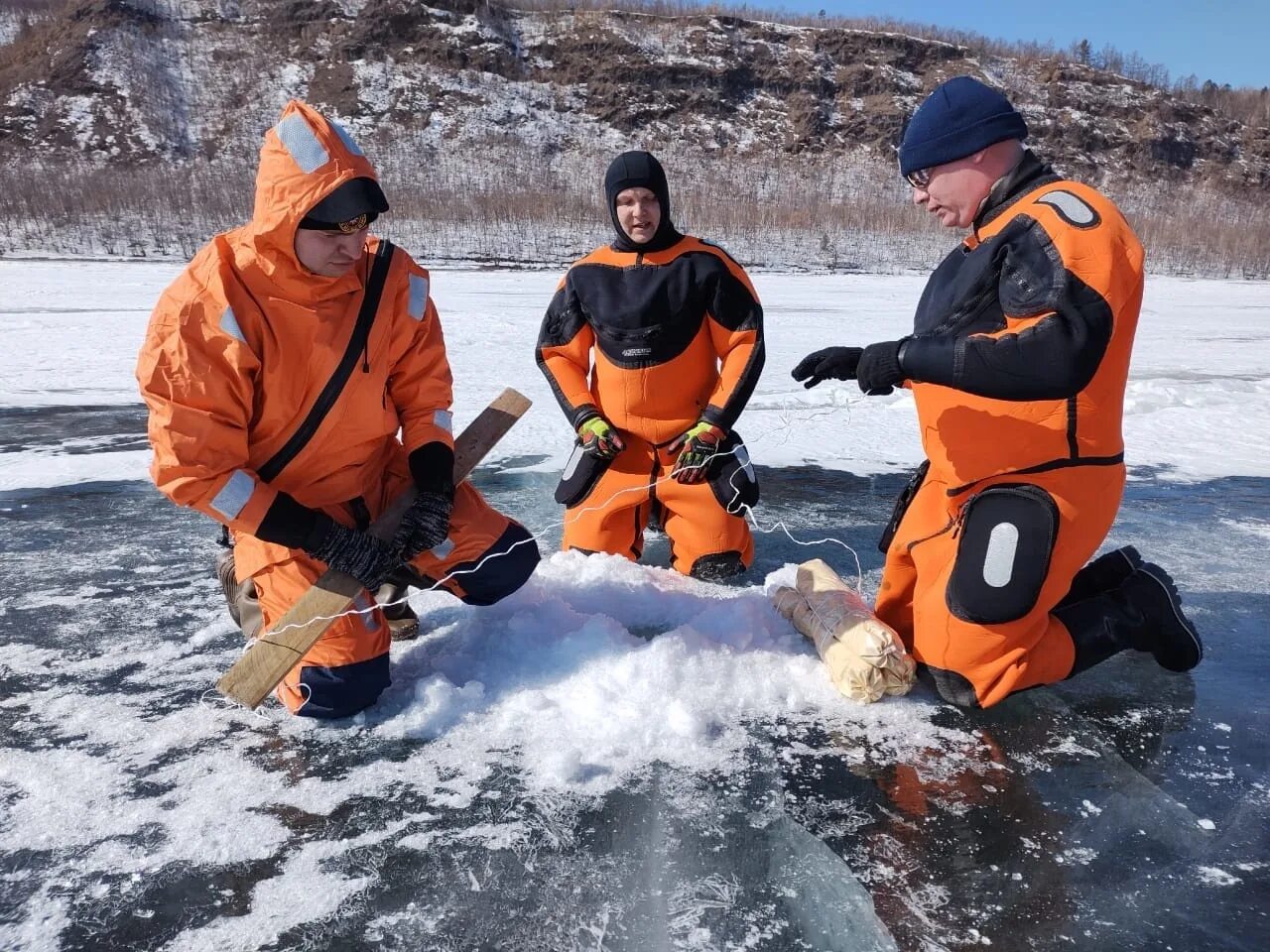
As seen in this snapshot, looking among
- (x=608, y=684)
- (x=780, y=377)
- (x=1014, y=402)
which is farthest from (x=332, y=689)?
(x=780, y=377)

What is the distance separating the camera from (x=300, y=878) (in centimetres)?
173

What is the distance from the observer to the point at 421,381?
263cm

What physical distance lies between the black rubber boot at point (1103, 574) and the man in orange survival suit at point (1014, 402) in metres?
0.04

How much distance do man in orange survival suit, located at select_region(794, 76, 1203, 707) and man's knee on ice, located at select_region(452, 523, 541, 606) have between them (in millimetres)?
1069

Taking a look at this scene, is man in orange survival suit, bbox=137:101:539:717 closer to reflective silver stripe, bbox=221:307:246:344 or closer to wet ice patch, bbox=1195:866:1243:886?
reflective silver stripe, bbox=221:307:246:344

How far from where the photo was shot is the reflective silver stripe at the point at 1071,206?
2062mm

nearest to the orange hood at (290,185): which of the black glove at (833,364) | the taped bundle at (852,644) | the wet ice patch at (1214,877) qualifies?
the black glove at (833,364)

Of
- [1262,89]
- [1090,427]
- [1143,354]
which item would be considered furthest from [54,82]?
[1262,89]

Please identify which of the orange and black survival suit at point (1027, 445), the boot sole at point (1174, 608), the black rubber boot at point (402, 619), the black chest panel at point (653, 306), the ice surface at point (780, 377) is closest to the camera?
the orange and black survival suit at point (1027, 445)

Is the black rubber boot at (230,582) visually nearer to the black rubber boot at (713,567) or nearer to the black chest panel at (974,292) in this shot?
the black rubber boot at (713,567)

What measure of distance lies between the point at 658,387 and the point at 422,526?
4.72ft

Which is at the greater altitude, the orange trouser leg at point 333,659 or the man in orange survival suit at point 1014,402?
the man in orange survival suit at point 1014,402

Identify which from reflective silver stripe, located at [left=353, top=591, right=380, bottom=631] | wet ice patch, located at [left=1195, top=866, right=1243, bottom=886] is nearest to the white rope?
reflective silver stripe, located at [left=353, top=591, right=380, bottom=631]

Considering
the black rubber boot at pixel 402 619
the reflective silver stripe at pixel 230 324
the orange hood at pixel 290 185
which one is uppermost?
the orange hood at pixel 290 185
